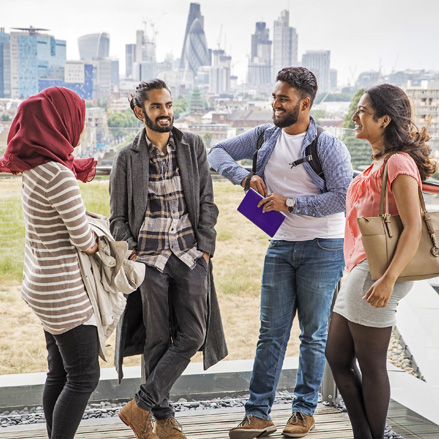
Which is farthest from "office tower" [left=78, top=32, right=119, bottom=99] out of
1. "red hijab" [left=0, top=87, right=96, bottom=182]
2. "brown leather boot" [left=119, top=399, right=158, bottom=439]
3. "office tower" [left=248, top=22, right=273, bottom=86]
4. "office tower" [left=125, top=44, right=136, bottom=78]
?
"red hijab" [left=0, top=87, right=96, bottom=182]

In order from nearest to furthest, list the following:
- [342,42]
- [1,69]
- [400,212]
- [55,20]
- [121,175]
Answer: [400,212] < [121,175] < [1,69] < [55,20] < [342,42]

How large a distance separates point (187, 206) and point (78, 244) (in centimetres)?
51

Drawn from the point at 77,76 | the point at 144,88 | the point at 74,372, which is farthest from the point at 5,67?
the point at 74,372

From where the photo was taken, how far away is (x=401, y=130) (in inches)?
61.8

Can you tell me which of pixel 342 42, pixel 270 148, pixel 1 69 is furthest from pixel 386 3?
pixel 270 148

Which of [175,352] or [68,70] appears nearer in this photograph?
[175,352]

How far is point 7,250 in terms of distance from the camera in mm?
2479

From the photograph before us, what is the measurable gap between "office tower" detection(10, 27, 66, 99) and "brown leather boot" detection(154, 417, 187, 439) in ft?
85.7

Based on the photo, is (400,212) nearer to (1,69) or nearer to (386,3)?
(1,69)

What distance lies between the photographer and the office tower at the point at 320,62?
103 ft

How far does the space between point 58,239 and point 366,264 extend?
2.86 feet

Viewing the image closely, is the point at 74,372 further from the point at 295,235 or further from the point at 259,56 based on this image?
the point at 259,56

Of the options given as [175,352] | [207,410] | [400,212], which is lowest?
[207,410]

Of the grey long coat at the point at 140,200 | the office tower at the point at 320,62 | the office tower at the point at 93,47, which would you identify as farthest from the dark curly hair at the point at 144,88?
the office tower at the point at 320,62
